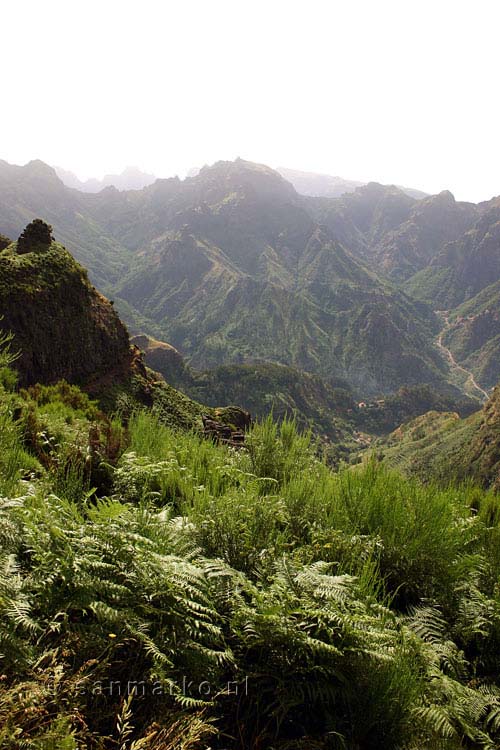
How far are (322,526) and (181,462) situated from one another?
167 centimetres

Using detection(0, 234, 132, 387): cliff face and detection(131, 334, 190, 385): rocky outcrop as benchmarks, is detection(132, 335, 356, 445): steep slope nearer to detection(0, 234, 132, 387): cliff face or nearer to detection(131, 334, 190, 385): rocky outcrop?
detection(131, 334, 190, 385): rocky outcrop

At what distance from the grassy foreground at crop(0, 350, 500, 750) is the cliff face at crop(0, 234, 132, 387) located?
15762 mm

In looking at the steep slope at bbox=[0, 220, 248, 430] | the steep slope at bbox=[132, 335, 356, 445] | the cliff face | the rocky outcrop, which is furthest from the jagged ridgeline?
the rocky outcrop

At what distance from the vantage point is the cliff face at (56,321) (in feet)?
58.4

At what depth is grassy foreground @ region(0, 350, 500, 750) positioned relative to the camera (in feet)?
5.29

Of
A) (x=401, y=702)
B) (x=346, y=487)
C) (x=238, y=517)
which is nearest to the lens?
(x=401, y=702)

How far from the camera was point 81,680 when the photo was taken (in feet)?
5.19

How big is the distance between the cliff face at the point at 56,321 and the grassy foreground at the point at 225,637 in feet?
51.7

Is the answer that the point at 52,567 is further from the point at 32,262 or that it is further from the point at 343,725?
the point at 32,262

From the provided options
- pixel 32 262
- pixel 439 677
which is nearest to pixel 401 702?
pixel 439 677

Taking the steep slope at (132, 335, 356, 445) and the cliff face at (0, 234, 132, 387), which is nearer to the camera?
the cliff face at (0, 234, 132, 387)

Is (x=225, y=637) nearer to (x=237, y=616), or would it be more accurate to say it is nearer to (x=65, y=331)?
(x=237, y=616)

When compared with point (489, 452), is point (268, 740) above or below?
above

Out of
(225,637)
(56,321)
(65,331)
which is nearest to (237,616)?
(225,637)
